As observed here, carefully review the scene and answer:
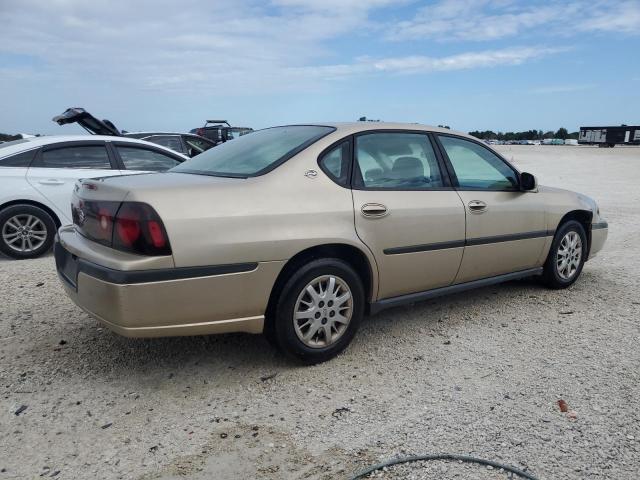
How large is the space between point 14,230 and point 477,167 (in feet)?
17.6

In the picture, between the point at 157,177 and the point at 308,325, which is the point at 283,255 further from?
the point at 157,177

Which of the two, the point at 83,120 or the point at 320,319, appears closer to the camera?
the point at 320,319

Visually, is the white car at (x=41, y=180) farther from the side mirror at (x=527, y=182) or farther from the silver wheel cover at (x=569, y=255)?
the silver wheel cover at (x=569, y=255)

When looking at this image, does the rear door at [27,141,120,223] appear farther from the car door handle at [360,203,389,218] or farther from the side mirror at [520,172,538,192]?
the side mirror at [520,172,538,192]

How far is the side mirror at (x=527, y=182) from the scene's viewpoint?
4.71 meters

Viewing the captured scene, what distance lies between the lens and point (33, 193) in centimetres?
661

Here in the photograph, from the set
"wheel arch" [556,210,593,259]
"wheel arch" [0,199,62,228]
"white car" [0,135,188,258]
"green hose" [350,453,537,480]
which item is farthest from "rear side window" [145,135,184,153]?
"green hose" [350,453,537,480]

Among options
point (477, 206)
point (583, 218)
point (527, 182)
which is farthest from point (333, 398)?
point (583, 218)

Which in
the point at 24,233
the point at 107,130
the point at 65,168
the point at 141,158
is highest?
the point at 107,130

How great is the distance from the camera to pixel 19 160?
669 cm

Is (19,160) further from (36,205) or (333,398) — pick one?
(333,398)

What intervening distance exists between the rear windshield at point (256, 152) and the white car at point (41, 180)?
3367 millimetres

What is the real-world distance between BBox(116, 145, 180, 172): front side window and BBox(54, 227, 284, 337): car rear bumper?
13.9 feet

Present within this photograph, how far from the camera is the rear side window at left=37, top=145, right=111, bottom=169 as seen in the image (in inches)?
270
